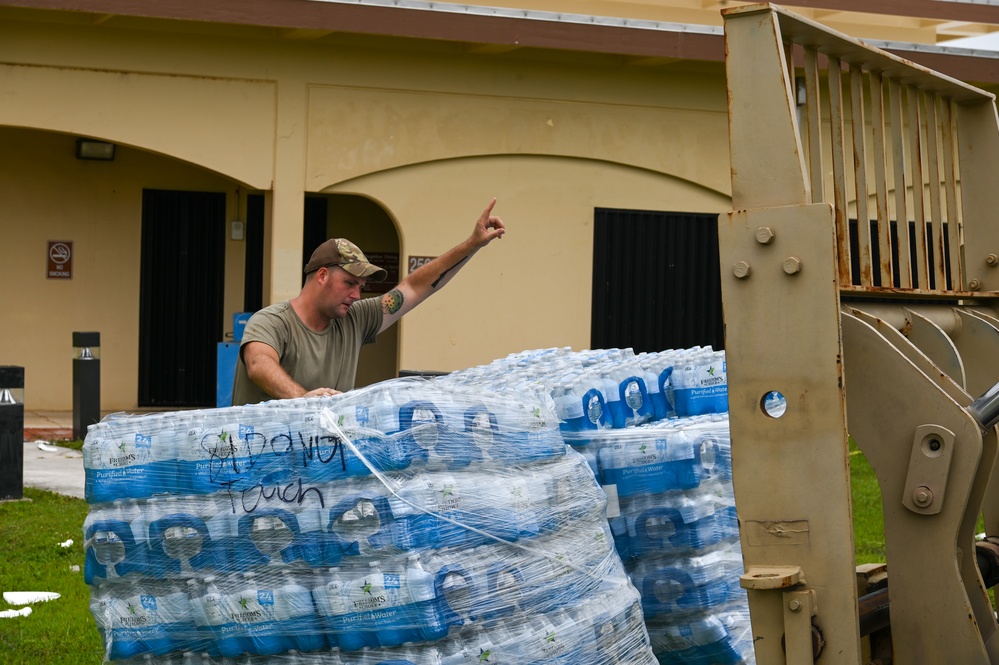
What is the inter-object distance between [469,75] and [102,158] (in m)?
4.62

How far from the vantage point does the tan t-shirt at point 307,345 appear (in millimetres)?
5441

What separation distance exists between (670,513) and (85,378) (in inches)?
381

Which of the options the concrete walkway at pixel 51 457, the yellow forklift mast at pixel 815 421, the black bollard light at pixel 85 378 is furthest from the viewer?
the black bollard light at pixel 85 378

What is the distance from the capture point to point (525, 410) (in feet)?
14.1

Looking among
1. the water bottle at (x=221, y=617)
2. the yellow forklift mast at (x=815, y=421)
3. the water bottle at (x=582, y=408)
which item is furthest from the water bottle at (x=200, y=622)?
the yellow forklift mast at (x=815, y=421)

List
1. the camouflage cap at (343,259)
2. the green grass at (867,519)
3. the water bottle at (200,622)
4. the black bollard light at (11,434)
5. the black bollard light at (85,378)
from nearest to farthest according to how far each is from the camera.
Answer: the water bottle at (200,622) < the camouflage cap at (343,259) < the green grass at (867,519) < the black bollard light at (11,434) < the black bollard light at (85,378)

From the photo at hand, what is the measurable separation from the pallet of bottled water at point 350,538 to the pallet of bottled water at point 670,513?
20.9 inches

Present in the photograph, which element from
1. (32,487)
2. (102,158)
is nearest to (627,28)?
(102,158)

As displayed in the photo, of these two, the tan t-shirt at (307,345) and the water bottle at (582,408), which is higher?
the tan t-shirt at (307,345)

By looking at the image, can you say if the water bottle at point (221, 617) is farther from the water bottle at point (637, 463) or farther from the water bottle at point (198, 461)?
the water bottle at point (637, 463)

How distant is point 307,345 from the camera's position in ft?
18.5

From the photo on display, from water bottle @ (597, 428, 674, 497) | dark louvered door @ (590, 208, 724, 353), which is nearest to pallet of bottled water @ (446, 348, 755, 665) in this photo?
water bottle @ (597, 428, 674, 497)

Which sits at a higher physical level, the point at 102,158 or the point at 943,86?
the point at 102,158

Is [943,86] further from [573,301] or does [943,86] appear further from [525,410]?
[573,301]
